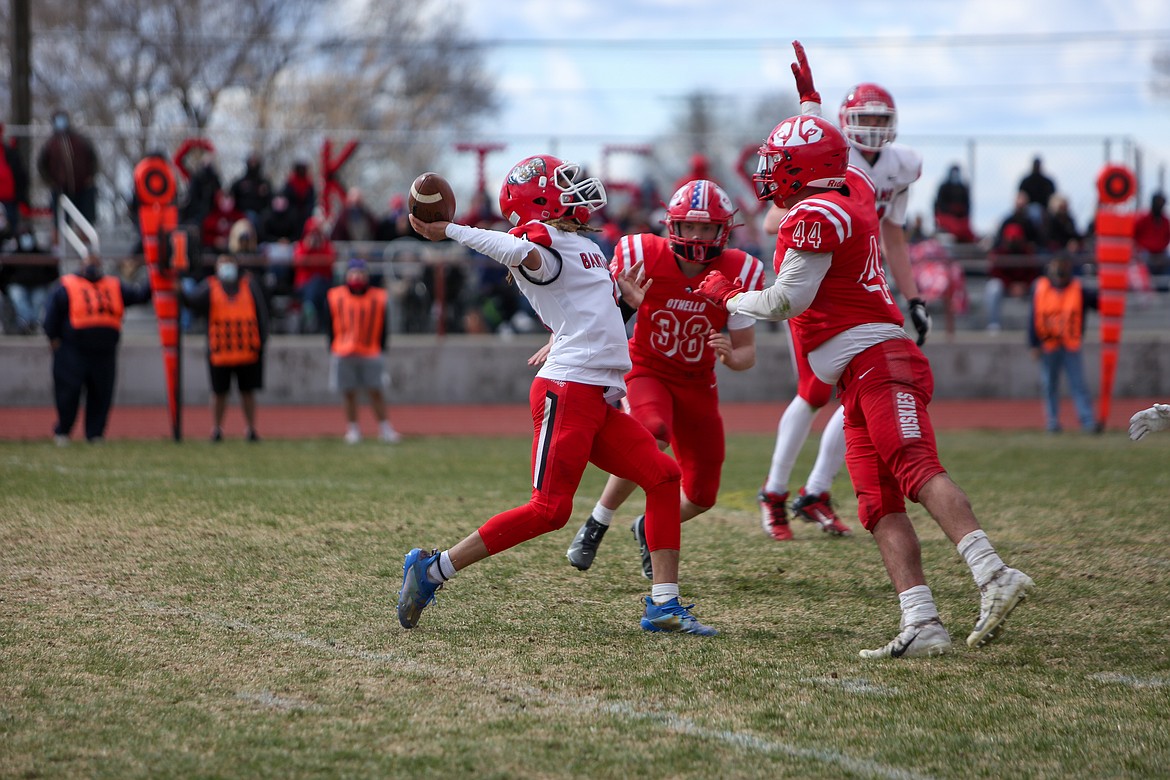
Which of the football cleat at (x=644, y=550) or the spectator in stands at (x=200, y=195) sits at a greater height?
the spectator in stands at (x=200, y=195)

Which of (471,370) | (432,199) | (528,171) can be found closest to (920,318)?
(528,171)

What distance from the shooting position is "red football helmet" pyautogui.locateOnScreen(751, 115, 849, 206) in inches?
196

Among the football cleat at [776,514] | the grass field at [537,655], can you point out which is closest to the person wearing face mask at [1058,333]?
the grass field at [537,655]

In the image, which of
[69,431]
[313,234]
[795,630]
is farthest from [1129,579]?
[313,234]

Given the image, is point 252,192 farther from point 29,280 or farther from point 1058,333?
point 1058,333

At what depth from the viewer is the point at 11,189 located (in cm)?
1695

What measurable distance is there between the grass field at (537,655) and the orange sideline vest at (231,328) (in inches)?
203

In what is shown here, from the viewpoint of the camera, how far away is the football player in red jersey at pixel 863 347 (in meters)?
4.66

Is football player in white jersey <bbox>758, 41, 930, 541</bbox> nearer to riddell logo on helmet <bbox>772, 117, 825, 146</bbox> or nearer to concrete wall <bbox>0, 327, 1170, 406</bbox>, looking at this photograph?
riddell logo on helmet <bbox>772, 117, 825, 146</bbox>

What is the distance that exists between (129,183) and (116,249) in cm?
318

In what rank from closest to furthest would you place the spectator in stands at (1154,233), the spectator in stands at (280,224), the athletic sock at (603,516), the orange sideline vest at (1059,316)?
the athletic sock at (603,516)
the orange sideline vest at (1059,316)
the spectator in stands at (280,224)
the spectator in stands at (1154,233)

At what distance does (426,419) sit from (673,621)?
11731 mm

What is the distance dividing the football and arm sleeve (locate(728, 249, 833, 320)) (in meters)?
1.30

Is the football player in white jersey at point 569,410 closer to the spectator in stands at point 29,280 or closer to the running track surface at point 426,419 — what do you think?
the running track surface at point 426,419
